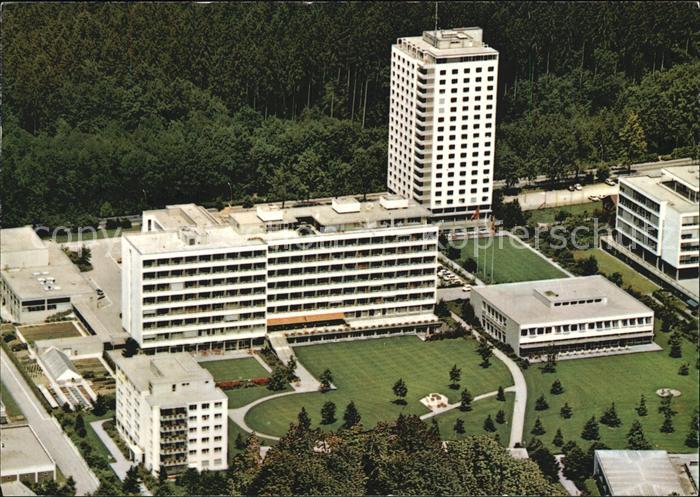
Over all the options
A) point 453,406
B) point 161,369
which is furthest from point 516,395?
point 161,369

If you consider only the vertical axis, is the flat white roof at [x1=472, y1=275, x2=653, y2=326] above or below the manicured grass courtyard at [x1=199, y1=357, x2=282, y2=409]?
above

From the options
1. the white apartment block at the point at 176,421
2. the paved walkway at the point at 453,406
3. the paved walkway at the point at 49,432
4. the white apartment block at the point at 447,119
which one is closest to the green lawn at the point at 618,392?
the paved walkway at the point at 453,406

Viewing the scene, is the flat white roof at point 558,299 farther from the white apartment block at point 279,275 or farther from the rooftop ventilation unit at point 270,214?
the rooftop ventilation unit at point 270,214

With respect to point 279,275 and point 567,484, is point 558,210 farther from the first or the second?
point 567,484

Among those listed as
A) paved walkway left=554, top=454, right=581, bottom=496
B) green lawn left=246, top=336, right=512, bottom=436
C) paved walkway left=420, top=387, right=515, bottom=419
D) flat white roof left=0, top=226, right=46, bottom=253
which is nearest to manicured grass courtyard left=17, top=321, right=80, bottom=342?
flat white roof left=0, top=226, right=46, bottom=253

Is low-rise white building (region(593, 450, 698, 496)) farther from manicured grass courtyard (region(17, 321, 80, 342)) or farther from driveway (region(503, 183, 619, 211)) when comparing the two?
driveway (region(503, 183, 619, 211))

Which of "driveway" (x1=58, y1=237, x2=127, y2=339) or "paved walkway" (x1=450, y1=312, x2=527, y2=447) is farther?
"driveway" (x1=58, y1=237, x2=127, y2=339)
